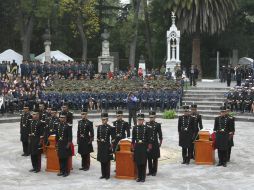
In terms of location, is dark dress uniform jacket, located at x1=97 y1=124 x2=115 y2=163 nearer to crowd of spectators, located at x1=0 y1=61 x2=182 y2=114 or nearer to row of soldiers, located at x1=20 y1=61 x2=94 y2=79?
crowd of spectators, located at x1=0 y1=61 x2=182 y2=114

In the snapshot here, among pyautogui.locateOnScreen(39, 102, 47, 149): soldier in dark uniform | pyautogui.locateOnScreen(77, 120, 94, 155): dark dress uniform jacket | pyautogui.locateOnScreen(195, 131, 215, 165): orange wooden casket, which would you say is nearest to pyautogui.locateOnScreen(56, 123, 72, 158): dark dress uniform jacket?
pyautogui.locateOnScreen(77, 120, 94, 155): dark dress uniform jacket

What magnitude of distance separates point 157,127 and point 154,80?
705 inches

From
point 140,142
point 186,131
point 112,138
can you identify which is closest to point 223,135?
point 186,131

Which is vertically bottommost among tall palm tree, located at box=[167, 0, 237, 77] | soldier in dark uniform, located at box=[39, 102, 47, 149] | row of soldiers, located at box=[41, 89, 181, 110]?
soldier in dark uniform, located at box=[39, 102, 47, 149]

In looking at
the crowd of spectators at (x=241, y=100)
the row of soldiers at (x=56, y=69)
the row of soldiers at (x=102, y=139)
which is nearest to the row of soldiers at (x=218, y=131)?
the row of soldiers at (x=102, y=139)

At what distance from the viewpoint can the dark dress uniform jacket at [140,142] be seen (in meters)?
14.4

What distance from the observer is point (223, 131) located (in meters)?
16.6

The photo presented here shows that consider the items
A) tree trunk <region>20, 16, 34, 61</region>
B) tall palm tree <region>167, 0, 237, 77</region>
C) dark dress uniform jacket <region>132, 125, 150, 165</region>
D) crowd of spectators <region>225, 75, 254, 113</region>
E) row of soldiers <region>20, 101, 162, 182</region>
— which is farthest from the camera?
tree trunk <region>20, 16, 34, 61</region>

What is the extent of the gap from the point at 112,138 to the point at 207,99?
18.2 metres

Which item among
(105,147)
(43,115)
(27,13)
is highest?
(27,13)

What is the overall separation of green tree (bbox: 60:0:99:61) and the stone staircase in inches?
706

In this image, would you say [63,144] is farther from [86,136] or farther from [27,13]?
[27,13]

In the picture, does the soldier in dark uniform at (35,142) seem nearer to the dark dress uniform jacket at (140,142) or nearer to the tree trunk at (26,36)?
the dark dress uniform jacket at (140,142)

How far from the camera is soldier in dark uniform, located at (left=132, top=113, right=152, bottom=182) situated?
47.2 feet
